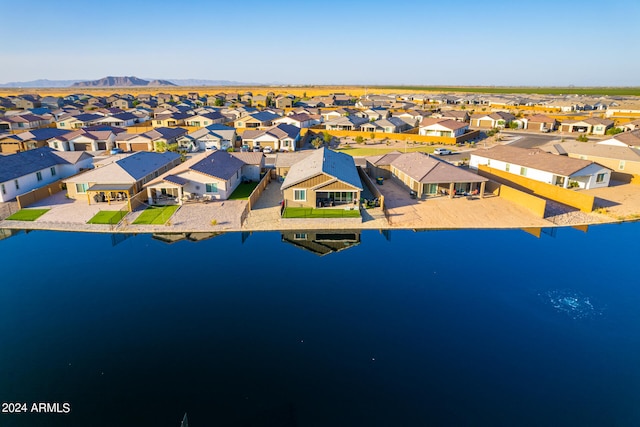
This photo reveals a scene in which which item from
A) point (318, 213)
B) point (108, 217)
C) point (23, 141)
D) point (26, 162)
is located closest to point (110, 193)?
point (108, 217)

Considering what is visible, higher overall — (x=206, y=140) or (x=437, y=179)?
(x=206, y=140)

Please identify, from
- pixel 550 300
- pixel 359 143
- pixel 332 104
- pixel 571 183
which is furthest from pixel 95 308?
pixel 332 104

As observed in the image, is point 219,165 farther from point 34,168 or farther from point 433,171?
point 433,171

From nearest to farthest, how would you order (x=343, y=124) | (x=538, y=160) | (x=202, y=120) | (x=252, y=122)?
(x=538, y=160)
(x=343, y=124)
(x=202, y=120)
(x=252, y=122)

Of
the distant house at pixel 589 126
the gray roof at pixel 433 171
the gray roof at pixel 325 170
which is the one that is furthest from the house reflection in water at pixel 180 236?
the distant house at pixel 589 126

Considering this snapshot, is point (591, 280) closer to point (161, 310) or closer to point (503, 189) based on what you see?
point (503, 189)

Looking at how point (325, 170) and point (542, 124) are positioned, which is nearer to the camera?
point (325, 170)
